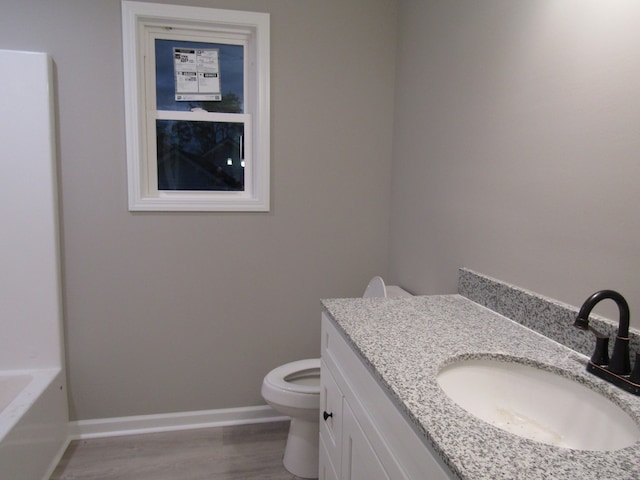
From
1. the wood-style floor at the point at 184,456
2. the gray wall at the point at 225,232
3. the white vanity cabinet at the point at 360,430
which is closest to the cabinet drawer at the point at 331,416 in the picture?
the white vanity cabinet at the point at 360,430

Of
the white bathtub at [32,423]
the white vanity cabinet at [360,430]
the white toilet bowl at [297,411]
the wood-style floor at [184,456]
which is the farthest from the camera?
the wood-style floor at [184,456]

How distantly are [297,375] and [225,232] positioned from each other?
0.84 m

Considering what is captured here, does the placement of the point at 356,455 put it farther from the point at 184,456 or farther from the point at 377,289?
the point at 184,456

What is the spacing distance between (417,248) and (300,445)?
1102 millimetres

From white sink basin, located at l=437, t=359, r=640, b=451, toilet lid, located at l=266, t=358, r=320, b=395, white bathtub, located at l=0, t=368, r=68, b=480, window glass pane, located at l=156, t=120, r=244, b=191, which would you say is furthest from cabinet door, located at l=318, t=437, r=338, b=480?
window glass pane, located at l=156, t=120, r=244, b=191

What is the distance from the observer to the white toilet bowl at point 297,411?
1874mm

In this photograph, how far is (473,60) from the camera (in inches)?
64.0

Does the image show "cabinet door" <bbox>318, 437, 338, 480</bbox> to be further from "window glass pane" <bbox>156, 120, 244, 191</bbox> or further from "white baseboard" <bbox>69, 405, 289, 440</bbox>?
"window glass pane" <bbox>156, 120, 244, 191</bbox>

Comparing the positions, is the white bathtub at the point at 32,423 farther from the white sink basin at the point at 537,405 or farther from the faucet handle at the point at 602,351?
the faucet handle at the point at 602,351

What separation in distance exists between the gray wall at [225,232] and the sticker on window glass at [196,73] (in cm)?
25

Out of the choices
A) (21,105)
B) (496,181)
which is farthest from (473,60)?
(21,105)

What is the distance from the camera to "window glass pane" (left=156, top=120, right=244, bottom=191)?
229 cm

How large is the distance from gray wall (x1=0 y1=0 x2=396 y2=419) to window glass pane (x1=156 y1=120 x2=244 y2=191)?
21 cm

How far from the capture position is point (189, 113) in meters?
2.26
